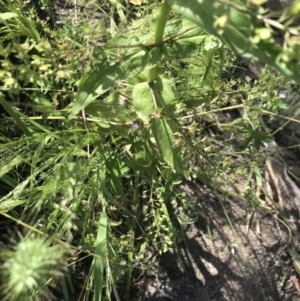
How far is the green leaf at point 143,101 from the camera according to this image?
3.92ft

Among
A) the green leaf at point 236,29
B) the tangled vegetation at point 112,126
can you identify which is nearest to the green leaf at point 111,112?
the tangled vegetation at point 112,126

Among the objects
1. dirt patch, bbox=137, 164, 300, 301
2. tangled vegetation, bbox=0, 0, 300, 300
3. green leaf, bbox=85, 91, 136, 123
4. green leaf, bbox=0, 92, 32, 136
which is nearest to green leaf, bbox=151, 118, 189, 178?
tangled vegetation, bbox=0, 0, 300, 300

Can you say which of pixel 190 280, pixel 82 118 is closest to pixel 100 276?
pixel 82 118

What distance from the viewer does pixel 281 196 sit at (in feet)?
6.22

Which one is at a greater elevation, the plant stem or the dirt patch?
the dirt patch

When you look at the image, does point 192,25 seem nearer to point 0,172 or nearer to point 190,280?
point 0,172

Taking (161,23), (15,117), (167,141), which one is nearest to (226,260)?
(167,141)

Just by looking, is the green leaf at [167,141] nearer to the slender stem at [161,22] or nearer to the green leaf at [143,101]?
the green leaf at [143,101]

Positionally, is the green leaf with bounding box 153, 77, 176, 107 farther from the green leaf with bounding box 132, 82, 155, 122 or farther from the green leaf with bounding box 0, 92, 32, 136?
the green leaf with bounding box 0, 92, 32, 136

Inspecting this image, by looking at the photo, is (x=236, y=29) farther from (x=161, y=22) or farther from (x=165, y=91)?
(x=165, y=91)

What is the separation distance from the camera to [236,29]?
0.87 meters

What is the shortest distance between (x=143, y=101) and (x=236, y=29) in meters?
0.38

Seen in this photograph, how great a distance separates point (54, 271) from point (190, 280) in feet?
2.05

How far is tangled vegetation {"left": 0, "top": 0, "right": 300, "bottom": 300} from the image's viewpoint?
95 centimetres
